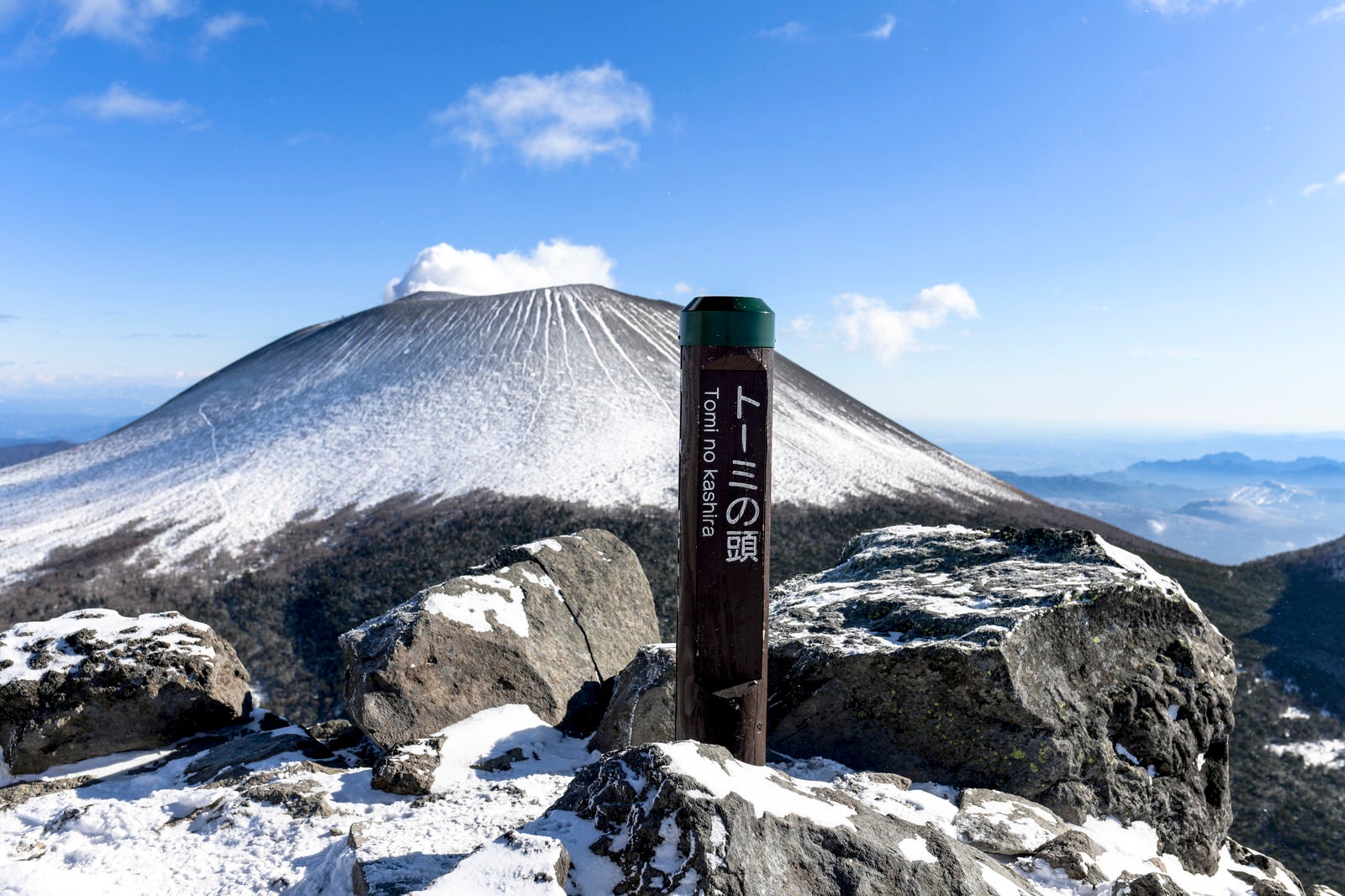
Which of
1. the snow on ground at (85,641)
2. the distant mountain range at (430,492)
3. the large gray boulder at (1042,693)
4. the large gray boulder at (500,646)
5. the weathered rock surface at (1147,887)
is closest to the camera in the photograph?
the weathered rock surface at (1147,887)

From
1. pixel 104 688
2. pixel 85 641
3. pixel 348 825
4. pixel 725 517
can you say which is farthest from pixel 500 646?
pixel 85 641

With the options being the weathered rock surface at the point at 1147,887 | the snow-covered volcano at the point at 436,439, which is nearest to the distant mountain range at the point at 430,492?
the snow-covered volcano at the point at 436,439

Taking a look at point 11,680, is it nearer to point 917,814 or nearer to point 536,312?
point 917,814

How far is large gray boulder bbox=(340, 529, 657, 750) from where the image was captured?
9242mm

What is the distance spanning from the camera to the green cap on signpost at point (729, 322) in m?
6.05

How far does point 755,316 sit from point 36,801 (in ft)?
32.0

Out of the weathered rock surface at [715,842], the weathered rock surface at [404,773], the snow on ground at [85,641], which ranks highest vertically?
the weathered rock surface at [715,842]

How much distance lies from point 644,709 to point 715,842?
470 centimetres

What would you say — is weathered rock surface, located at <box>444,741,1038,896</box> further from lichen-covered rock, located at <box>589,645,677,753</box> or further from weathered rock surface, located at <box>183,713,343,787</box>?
weathered rock surface, located at <box>183,713,343,787</box>

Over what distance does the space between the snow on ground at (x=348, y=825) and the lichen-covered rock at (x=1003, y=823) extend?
0.18 m

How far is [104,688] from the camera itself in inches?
374

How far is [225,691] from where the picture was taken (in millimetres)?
10273

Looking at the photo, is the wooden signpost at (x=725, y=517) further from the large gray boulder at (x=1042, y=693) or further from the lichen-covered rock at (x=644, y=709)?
the large gray boulder at (x=1042, y=693)

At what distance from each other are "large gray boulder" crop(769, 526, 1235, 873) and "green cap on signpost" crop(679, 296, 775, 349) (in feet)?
15.5
